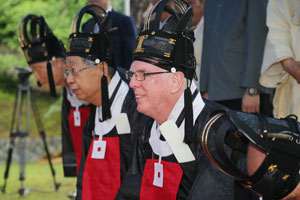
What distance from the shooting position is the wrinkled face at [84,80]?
4098mm

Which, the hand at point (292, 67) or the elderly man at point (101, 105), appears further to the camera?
the elderly man at point (101, 105)

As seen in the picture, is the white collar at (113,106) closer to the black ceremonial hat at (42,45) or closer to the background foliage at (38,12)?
the black ceremonial hat at (42,45)

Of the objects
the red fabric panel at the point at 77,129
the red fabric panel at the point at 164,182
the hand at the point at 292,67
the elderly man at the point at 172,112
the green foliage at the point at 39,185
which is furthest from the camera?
the green foliage at the point at 39,185

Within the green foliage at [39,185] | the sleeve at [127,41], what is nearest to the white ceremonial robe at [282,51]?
the sleeve at [127,41]

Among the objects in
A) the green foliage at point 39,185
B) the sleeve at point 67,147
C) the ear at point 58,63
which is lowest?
the green foliage at point 39,185

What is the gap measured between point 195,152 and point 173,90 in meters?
0.39

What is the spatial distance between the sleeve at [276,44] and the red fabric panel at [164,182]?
1.14m

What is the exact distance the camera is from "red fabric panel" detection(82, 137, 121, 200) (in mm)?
3998

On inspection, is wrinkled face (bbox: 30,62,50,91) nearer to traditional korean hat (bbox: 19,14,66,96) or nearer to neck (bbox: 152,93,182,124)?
traditional korean hat (bbox: 19,14,66,96)

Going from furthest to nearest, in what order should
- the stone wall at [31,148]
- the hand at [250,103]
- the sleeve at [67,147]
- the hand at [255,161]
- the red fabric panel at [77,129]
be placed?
1. the stone wall at [31,148]
2. the sleeve at [67,147]
3. the red fabric panel at [77,129]
4. the hand at [250,103]
5. the hand at [255,161]

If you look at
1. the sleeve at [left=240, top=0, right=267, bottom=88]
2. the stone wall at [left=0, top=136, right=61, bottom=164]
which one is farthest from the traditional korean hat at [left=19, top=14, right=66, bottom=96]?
the stone wall at [left=0, top=136, right=61, bottom=164]

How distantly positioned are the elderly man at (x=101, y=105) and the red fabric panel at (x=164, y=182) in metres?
0.73

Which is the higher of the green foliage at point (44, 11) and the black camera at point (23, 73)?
the green foliage at point (44, 11)

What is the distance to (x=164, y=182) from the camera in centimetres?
306
